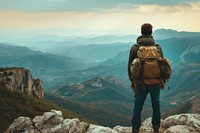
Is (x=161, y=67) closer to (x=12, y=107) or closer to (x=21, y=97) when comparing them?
(x=12, y=107)

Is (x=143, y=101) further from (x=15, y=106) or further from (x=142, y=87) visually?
(x=15, y=106)

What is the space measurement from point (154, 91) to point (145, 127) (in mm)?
7902

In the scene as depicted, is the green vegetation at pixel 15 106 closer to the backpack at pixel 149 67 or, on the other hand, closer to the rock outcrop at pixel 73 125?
the rock outcrop at pixel 73 125

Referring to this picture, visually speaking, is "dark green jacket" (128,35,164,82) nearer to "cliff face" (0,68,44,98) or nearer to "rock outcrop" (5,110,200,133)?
"rock outcrop" (5,110,200,133)

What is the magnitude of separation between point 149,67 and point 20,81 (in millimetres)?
136459

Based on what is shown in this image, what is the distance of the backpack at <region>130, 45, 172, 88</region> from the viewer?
1529 cm

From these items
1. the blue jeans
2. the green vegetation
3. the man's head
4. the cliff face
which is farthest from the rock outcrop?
the cliff face

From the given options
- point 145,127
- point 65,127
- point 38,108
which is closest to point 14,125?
point 65,127

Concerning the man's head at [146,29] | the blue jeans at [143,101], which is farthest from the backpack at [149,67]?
the man's head at [146,29]

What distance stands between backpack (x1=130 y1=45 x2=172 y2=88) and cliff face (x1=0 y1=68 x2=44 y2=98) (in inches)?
4621

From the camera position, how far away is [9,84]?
13038cm

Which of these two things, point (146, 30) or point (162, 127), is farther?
point (162, 127)

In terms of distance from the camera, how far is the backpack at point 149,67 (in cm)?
1529

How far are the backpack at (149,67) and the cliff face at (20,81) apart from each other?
11738 cm
